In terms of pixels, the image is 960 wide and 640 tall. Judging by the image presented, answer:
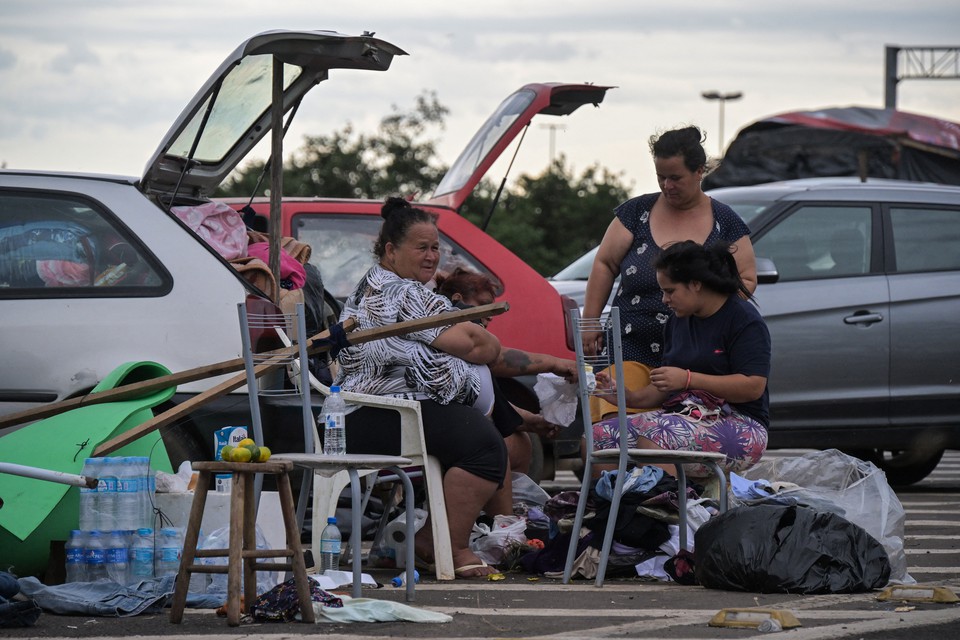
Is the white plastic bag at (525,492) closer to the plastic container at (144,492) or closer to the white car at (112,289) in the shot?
the white car at (112,289)

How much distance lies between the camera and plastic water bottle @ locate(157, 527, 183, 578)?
5.32m

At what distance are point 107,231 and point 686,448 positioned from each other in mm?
2535

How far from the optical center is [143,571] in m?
5.29

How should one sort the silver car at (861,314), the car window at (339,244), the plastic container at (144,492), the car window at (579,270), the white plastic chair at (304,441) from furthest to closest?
the car window at (579,270), the silver car at (861,314), the car window at (339,244), the plastic container at (144,492), the white plastic chair at (304,441)

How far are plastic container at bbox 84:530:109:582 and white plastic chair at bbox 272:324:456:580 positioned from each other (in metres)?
0.89

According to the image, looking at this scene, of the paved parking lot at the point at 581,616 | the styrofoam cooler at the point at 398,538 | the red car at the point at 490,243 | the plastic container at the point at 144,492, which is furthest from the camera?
the red car at the point at 490,243

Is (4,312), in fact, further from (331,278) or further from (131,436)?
(331,278)

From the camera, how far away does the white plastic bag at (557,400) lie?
666cm

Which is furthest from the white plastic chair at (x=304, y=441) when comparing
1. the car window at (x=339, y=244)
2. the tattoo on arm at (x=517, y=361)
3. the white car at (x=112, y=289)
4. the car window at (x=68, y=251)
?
the car window at (x=339, y=244)

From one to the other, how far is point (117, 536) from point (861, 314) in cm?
530

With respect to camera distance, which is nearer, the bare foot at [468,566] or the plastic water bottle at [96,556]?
the plastic water bottle at [96,556]

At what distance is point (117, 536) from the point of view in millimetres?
5277

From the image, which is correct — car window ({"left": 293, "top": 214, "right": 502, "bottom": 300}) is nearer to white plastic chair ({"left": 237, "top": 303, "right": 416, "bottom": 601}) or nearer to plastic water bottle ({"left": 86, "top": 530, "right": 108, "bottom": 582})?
white plastic chair ({"left": 237, "top": 303, "right": 416, "bottom": 601})

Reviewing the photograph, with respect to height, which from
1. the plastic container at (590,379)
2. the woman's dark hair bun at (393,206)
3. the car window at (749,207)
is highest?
the car window at (749,207)
